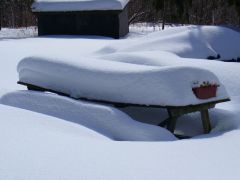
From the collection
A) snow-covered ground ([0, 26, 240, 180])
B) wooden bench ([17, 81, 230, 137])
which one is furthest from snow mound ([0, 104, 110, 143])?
wooden bench ([17, 81, 230, 137])

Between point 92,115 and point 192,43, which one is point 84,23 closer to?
point 192,43

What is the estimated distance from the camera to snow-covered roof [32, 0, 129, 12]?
19328mm

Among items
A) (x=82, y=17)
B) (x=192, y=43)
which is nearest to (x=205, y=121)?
(x=192, y=43)

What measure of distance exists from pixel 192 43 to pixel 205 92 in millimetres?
4041

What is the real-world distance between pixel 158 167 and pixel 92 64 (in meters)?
3.42

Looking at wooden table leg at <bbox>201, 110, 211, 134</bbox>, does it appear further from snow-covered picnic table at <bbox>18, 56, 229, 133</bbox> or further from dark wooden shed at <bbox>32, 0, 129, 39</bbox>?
dark wooden shed at <bbox>32, 0, 129, 39</bbox>

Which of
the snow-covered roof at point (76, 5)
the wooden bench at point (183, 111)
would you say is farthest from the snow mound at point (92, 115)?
the snow-covered roof at point (76, 5)

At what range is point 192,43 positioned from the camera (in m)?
9.97

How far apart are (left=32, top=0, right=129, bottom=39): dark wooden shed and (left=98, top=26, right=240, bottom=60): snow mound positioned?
A: 9023 mm

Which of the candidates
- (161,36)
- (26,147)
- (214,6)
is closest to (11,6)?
(214,6)

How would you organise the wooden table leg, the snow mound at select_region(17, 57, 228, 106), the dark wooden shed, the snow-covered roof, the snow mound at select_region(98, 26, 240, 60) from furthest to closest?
the dark wooden shed
the snow-covered roof
the snow mound at select_region(98, 26, 240, 60)
the wooden table leg
the snow mound at select_region(17, 57, 228, 106)

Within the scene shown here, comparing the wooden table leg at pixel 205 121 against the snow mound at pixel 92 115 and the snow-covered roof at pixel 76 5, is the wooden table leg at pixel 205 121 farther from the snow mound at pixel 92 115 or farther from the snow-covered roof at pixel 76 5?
the snow-covered roof at pixel 76 5

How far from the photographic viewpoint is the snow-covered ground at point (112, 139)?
3.41 m

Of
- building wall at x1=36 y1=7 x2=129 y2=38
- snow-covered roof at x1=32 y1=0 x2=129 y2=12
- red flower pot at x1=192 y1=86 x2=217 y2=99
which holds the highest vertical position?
red flower pot at x1=192 y1=86 x2=217 y2=99
